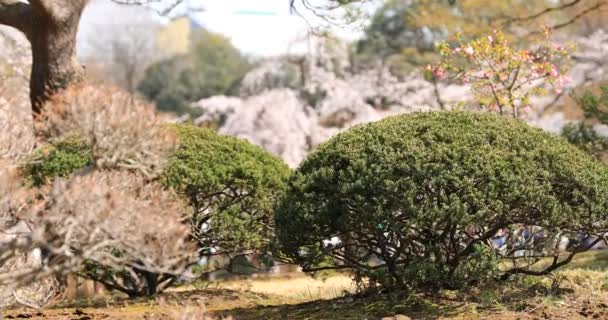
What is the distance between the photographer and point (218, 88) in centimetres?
3009

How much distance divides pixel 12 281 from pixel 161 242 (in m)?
0.69

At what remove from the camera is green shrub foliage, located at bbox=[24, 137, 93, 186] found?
6859mm

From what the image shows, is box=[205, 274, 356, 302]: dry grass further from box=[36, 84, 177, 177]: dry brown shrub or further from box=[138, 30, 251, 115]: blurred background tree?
box=[138, 30, 251, 115]: blurred background tree

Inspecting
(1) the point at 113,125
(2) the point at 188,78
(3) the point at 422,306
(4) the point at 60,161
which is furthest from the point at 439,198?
(2) the point at 188,78

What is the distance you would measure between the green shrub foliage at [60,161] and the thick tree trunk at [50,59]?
0.72m

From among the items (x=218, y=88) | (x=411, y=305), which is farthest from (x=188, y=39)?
(x=411, y=305)

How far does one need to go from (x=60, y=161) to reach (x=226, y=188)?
1.59m

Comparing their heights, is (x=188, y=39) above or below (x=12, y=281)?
above

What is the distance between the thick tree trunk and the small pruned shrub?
4.67 feet

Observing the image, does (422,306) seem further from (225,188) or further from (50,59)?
(50,59)

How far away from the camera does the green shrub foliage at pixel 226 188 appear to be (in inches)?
269

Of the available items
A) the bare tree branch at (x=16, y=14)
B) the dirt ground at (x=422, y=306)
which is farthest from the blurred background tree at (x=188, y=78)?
the dirt ground at (x=422, y=306)

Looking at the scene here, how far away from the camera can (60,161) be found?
6.90 metres

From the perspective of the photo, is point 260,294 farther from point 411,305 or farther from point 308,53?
point 308,53
